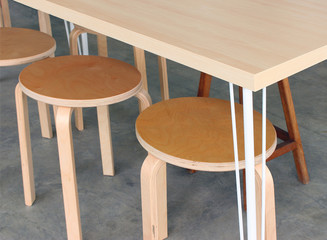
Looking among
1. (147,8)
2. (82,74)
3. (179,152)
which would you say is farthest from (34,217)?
(147,8)

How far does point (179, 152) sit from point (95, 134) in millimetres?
1312

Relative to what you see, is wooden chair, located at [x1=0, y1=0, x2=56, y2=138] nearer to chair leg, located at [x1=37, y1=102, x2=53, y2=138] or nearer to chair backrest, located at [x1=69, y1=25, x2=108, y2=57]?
chair backrest, located at [x1=69, y1=25, x2=108, y2=57]

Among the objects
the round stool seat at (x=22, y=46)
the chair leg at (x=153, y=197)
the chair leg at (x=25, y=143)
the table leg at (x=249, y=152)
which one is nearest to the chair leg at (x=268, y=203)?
the table leg at (x=249, y=152)

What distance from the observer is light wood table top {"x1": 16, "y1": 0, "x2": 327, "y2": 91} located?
3.14 feet

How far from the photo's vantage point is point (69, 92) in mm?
1545

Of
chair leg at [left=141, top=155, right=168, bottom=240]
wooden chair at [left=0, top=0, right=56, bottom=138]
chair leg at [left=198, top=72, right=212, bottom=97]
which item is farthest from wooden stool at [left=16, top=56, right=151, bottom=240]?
chair leg at [left=198, top=72, right=212, bottom=97]

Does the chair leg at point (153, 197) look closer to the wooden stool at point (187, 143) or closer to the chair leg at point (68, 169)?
A: the wooden stool at point (187, 143)

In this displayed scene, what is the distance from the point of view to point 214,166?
1245 millimetres

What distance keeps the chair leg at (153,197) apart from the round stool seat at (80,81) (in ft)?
0.89

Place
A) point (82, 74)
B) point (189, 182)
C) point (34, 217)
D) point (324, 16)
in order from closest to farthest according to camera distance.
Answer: point (324, 16), point (82, 74), point (34, 217), point (189, 182)

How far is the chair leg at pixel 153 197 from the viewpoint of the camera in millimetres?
1427

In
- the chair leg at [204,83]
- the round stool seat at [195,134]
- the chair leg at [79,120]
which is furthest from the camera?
the chair leg at [79,120]

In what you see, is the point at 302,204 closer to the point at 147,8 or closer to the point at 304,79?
the point at 147,8

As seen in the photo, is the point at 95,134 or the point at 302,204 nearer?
the point at 302,204
